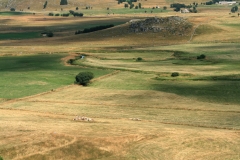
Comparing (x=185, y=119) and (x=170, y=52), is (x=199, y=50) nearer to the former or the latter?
(x=170, y=52)

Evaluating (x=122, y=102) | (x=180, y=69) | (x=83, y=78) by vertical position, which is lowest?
(x=180, y=69)

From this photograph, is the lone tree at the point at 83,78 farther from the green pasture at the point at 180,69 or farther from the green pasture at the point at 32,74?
the green pasture at the point at 32,74

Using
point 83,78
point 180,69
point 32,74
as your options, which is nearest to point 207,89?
point 83,78

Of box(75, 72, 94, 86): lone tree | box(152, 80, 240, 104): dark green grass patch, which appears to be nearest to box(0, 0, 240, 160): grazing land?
box(152, 80, 240, 104): dark green grass patch

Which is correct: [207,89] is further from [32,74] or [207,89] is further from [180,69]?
[32,74]

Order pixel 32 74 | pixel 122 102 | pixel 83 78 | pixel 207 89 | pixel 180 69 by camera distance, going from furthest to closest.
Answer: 1. pixel 180 69
2. pixel 32 74
3. pixel 83 78
4. pixel 207 89
5. pixel 122 102

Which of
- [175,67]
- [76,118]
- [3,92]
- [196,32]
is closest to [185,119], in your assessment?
[76,118]

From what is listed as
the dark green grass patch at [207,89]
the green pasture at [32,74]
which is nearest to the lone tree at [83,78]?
the green pasture at [32,74]
